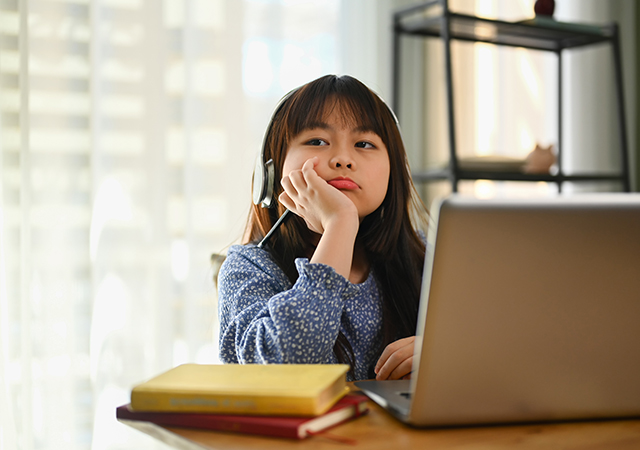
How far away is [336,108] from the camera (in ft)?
3.45

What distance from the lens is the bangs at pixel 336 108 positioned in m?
1.05

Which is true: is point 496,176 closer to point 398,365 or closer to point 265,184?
point 265,184

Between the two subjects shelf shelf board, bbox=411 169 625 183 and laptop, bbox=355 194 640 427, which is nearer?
laptop, bbox=355 194 640 427

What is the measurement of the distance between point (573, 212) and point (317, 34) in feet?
5.58

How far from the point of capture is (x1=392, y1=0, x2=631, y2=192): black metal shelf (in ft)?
6.28

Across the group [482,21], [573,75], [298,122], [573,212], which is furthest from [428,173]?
[573,212]

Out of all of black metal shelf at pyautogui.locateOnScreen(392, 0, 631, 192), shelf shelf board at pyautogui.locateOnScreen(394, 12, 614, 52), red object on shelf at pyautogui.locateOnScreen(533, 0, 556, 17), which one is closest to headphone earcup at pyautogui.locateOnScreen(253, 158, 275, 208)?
black metal shelf at pyautogui.locateOnScreen(392, 0, 631, 192)

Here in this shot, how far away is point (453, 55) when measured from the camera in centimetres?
242

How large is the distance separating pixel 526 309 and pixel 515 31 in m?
1.77

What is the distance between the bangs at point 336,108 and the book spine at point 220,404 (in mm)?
587

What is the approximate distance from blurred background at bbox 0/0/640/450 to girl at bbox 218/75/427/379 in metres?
0.49

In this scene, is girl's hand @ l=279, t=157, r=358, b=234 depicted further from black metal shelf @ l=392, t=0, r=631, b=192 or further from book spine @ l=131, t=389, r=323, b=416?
black metal shelf @ l=392, t=0, r=631, b=192

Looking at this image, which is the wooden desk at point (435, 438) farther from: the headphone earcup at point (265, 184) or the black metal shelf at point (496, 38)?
the black metal shelf at point (496, 38)

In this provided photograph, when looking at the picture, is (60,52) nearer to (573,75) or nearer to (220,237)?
(220,237)
